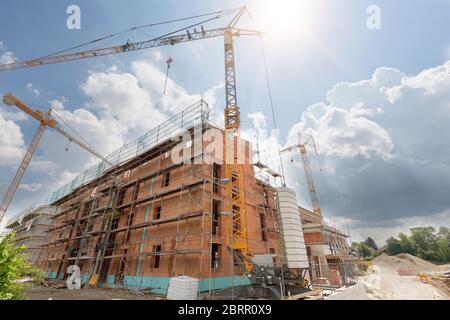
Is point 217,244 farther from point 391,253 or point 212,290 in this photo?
point 391,253

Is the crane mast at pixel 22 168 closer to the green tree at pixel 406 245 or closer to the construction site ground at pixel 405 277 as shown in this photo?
the construction site ground at pixel 405 277

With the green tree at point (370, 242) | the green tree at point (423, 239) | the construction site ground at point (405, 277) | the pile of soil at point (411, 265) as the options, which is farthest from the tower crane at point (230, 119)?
the green tree at point (370, 242)

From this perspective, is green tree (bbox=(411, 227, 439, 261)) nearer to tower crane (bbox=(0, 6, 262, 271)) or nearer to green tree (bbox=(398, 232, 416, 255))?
green tree (bbox=(398, 232, 416, 255))

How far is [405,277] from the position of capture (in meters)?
32.7

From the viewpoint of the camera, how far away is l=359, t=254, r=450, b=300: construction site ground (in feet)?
68.6

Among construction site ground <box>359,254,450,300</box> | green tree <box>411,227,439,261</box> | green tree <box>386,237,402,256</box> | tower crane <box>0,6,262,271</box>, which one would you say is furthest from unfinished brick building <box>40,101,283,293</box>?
green tree <box>386,237,402,256</box>

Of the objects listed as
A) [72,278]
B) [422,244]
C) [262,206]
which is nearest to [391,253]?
[422,244]

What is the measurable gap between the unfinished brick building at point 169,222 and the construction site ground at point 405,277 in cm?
1282

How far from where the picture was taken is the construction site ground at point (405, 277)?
2091 centimetres

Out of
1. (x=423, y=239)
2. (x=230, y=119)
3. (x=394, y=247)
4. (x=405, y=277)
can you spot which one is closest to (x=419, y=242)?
(x=423, y=239)

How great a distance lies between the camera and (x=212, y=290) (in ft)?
40.4

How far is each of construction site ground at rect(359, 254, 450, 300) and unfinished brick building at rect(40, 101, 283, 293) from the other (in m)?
12.8

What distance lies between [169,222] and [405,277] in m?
39.4
